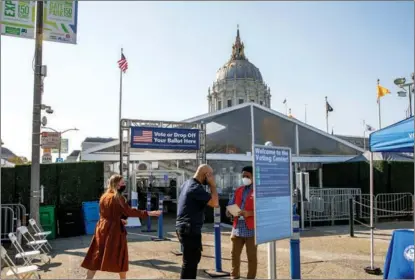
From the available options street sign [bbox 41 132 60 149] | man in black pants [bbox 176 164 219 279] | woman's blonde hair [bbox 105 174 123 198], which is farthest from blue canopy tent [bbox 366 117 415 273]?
street sign [bbox 41 132 60 149]

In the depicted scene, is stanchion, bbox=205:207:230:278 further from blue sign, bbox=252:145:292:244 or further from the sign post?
blue sign, bbox=252:145:292:244

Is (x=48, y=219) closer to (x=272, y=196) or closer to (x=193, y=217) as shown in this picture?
(x=193, y=217)

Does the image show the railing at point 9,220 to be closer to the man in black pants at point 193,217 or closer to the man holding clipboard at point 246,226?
the man holding clipboard at point 246,226

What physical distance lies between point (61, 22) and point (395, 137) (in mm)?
7870

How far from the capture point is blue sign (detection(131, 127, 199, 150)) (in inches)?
587

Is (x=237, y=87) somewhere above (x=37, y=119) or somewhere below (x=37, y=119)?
above

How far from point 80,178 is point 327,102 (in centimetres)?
3867

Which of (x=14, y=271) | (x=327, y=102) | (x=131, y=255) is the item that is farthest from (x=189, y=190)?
(x=327, y=102)

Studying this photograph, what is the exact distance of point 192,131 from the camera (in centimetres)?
1558

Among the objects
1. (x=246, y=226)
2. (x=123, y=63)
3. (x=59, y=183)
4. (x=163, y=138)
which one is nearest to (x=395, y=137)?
(x=246, y=226)

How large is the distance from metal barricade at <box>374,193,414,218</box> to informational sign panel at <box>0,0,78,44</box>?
11.8 meters

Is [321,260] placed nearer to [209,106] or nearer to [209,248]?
[209,248]

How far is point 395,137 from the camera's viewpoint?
6.96m

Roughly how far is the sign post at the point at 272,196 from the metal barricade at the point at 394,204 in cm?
1120
